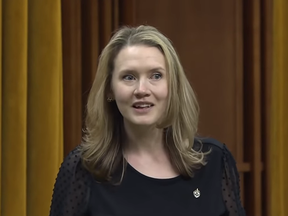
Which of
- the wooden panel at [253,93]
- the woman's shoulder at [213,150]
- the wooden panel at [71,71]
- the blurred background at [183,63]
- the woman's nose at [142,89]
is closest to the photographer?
the woman's nose at [142,89]

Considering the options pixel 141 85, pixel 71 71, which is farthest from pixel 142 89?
pixel 71 71

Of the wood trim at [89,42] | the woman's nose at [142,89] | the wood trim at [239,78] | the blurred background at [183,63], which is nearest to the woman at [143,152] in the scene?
the woman's nose at [142,89]

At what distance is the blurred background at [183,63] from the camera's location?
1.65 m

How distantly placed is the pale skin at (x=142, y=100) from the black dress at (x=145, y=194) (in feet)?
0.15

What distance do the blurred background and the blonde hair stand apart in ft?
1.32

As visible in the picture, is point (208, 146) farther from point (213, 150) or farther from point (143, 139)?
point (143, 139)

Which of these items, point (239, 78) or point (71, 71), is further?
point (239, 78)

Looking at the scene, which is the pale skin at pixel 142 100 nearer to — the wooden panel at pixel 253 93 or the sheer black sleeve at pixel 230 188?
the sheer black sleeve at pixel 230 188

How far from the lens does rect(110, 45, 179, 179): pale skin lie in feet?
3.98

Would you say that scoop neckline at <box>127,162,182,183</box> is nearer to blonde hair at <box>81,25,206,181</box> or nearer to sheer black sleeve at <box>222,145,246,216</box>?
blonde hair at <box>81,25,206,181</box>

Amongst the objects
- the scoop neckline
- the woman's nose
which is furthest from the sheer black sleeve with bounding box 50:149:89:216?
the woman's nose

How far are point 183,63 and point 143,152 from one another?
87cm

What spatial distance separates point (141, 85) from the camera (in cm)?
121
